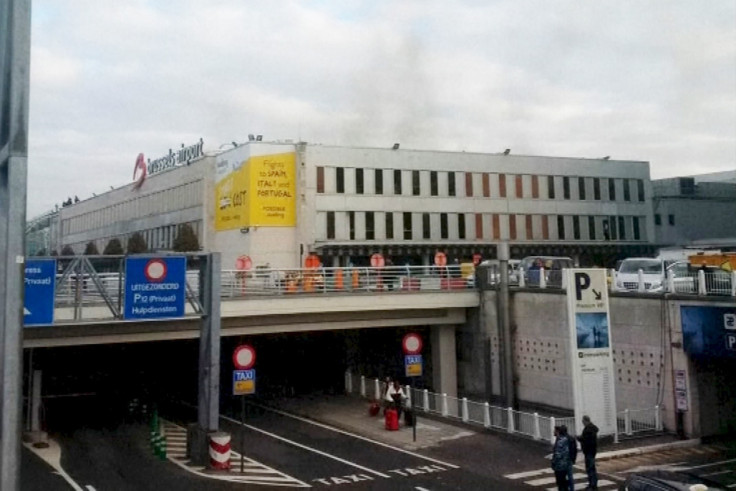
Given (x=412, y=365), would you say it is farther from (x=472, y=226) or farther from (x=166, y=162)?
(x=166, y=162)

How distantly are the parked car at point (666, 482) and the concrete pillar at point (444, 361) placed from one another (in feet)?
68.6

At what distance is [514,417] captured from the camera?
23250 millimetres

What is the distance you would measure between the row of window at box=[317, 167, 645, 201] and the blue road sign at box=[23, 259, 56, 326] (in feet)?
115

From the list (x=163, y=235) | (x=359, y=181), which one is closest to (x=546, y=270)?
(x=359, y=181)

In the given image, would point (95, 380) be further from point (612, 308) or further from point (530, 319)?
point (612, 308)

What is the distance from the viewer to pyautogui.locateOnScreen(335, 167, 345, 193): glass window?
5278 cm

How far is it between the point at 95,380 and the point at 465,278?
82.6ft

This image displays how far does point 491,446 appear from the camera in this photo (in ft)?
69.6

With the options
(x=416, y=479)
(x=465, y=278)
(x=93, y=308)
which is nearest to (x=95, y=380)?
(x=93, y=308)

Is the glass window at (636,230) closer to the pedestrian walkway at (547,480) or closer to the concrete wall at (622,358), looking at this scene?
the concrete wall at (622,358)

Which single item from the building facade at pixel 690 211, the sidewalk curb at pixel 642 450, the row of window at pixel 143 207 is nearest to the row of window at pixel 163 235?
the row of window at pixel 143 207

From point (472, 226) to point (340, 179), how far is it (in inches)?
479

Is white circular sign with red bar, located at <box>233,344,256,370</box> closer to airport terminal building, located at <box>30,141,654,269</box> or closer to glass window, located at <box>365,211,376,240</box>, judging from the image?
airport terminal building, located at <box>30,141,654,269</box>

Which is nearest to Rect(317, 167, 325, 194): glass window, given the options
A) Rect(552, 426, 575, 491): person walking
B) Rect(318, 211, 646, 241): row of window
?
Rect(318, 211, 646, 241): row of window
